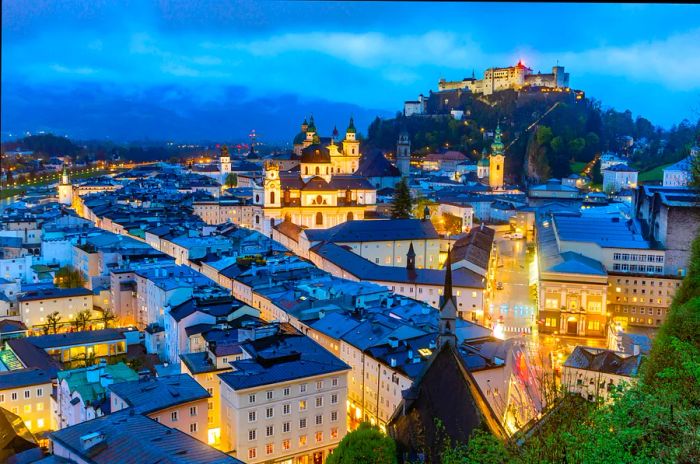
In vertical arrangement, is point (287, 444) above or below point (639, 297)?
below

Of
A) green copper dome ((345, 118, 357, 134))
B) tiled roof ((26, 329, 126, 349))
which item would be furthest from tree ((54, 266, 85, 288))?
green copper dome ((345, 118, 357, 134))

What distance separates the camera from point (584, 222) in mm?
25672

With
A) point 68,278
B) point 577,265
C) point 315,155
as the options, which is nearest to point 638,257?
point 577,265

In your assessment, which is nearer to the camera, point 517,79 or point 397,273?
point 397,273

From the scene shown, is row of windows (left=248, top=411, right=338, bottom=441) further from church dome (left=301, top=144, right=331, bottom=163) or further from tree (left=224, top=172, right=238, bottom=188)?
tree (left=224, top=172, right=238, bottom=188)

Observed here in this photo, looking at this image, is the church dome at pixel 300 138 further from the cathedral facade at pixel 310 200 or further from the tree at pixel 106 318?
the tree at pixel 106 318

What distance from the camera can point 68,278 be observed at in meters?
23.5

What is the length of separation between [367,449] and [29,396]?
26.8 ft

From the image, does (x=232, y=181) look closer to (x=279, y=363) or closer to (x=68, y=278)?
(x=68, y=278)

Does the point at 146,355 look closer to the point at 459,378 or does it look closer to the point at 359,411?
the point at 359,411

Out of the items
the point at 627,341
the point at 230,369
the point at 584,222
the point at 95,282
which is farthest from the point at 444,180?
the point at 230,369

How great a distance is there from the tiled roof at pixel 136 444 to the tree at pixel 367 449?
1.39m

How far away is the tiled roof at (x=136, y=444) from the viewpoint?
27.8 feet

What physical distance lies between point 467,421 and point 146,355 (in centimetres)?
1070
